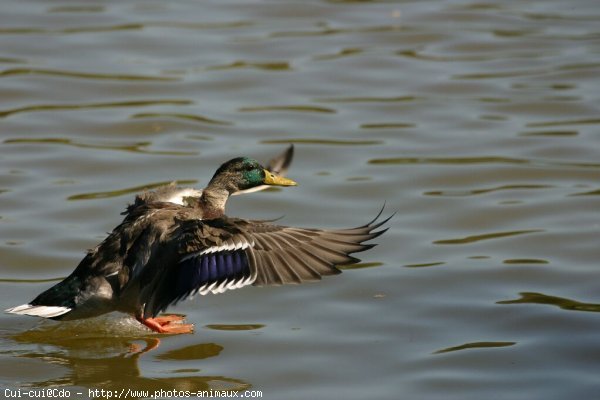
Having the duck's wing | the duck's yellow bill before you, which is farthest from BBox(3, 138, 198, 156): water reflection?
the duck's wing

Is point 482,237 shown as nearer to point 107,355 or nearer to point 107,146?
point 107,355

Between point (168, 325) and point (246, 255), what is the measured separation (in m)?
1.11

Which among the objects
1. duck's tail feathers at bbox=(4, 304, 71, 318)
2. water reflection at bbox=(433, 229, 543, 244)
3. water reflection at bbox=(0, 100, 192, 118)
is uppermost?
water reflection at bbox=(0, 100, 192, 118)

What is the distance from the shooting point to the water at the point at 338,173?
7.12 meters

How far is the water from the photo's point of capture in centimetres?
712

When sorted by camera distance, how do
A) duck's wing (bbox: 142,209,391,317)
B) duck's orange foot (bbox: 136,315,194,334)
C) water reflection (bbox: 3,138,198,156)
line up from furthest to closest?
water reflection (bbox: 3,138,198,156) < duck's orange foot (bbox: 136,315,194,334) < duck's wing (bbox: 142,209,391,317)

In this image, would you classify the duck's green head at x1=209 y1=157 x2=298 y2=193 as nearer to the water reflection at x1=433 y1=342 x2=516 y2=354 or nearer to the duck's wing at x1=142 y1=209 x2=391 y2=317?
the duck's wing at x1=142 y1=209 x2=391 y2=317

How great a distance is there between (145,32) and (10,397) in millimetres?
7869


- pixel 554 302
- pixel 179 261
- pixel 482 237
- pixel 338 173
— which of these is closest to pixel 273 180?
pixel 179 261

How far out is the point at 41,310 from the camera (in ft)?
23.3

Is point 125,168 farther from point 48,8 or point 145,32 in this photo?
point 48,8

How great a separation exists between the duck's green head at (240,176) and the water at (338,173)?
31.0 inches

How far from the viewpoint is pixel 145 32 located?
45.2 feet

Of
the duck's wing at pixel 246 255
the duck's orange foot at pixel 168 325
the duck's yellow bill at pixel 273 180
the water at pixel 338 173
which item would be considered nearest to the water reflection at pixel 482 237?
the water at pixel 338 173
